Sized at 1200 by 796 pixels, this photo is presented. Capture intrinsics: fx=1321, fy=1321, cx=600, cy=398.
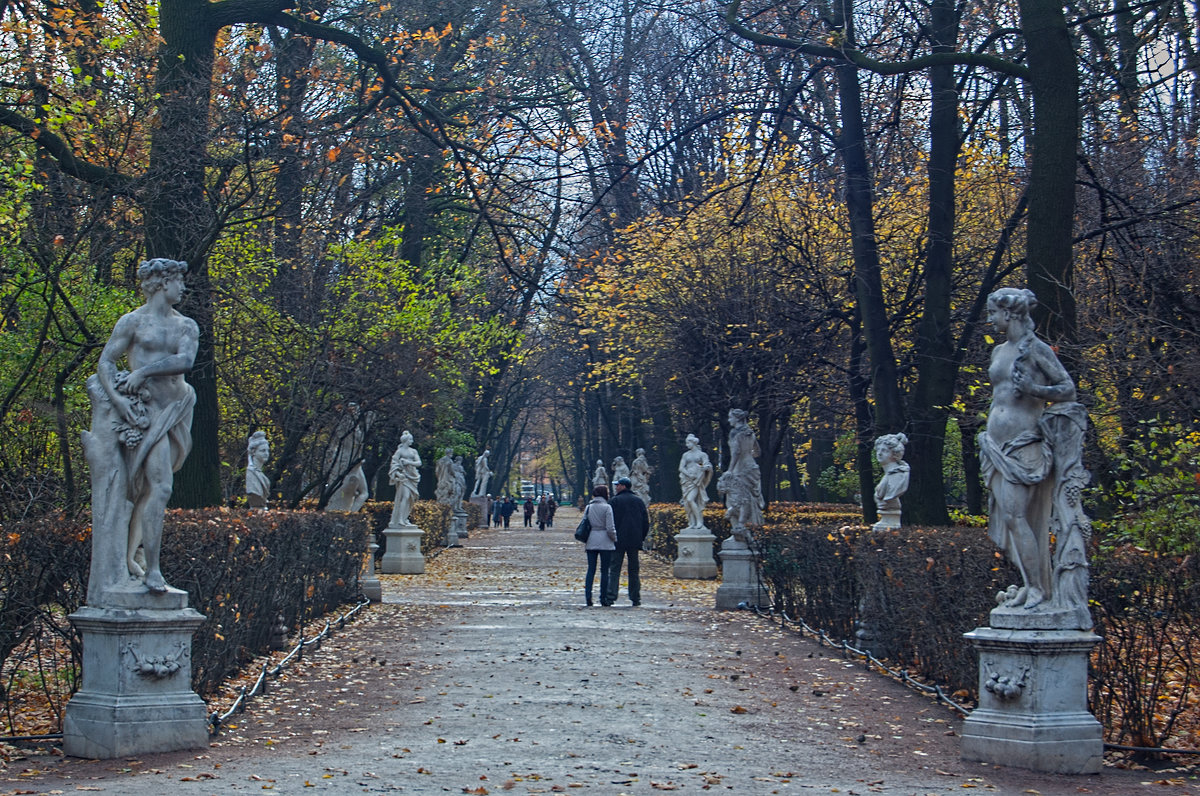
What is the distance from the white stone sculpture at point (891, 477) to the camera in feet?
53.1

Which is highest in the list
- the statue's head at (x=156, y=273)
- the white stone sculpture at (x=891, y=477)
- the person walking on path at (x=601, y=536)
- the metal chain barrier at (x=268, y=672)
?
the statue's head at (x=156, y=273)

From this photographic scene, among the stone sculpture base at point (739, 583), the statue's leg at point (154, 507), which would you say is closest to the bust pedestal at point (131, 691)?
the statue's leg at point (154, 507)

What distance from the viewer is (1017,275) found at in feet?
66.3

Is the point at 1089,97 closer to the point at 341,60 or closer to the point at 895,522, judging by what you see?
the point at 895,522

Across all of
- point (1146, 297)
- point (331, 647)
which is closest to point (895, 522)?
point (1146, 297)

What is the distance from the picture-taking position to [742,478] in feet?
74.4

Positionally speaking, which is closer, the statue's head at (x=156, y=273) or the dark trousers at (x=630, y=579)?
the statue's head at (x=156, y=273)

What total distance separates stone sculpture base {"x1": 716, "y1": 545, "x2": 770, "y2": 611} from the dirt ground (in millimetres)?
2602

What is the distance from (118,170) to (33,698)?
8.22 m

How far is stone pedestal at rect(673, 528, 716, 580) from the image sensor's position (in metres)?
25.2

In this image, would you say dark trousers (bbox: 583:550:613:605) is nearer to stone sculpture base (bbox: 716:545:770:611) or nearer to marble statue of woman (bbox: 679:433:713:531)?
stone sculpture base (bbox: 716:545:770:611)

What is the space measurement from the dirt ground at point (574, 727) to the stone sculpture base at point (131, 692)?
157mm

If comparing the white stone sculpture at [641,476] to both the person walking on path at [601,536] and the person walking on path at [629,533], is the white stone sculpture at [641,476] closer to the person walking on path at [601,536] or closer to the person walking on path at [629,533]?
the person walking on path at [629,533]

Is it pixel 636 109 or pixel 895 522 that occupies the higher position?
pixel 636 109
